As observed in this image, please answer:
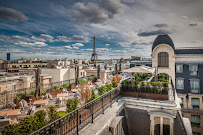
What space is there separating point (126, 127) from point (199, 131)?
22.2 m

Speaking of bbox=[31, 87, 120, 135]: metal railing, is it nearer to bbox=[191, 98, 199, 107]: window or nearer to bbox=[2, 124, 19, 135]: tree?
bbox=[2, 124, 19, 135]: tree

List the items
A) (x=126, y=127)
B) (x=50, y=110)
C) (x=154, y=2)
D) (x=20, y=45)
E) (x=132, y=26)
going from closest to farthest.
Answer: (x=50, y=110)
(x=126, y=127)
(x=154, y=2)
(x=132, y=26)
(x=20, y=45)

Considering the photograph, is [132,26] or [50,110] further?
[132,26]

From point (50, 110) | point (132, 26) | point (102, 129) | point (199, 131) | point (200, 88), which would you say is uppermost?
point (132, 26)

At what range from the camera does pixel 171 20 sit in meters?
18.4

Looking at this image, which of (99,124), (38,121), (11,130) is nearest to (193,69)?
(99,124)

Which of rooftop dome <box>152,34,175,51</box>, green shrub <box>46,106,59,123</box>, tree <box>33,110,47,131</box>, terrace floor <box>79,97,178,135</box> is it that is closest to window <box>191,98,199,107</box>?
rooftop dome <box>152,34,175,51</box>

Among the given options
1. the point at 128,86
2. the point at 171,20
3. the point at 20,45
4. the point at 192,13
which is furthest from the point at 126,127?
the point at 20,45

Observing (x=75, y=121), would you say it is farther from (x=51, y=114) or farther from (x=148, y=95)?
(x=148, y=95)

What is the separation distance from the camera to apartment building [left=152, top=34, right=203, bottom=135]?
2186cm

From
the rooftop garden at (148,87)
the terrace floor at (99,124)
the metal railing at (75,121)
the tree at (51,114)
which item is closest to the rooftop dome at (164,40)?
the rooftop garden at (148,87)

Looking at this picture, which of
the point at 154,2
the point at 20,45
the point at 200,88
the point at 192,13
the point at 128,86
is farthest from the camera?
the point at 20,45

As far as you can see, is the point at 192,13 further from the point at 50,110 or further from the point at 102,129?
the point at 50,110

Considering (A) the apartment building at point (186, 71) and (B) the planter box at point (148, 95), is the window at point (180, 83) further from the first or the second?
(B) the planter box at point (148, 95)
